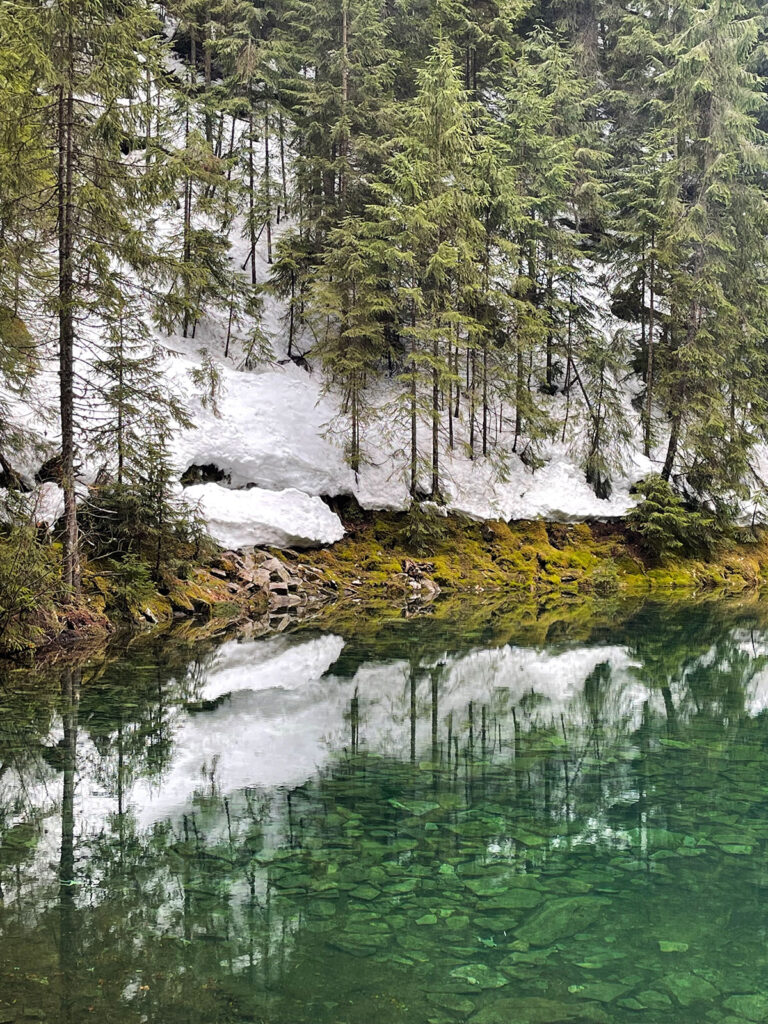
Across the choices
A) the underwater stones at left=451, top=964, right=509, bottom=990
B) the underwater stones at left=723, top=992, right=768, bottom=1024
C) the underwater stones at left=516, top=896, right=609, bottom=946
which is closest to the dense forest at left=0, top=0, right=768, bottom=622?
the underwater stones at left=516, top=896, right=609, bottom=946

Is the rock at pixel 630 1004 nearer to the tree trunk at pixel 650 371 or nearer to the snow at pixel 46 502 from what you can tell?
the snow at pixel 46 502

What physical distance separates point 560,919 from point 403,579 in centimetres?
1656

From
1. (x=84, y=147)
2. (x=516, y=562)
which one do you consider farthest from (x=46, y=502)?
(x=516, y=562)

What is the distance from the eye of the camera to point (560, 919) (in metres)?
4.60

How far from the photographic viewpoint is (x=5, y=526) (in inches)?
533

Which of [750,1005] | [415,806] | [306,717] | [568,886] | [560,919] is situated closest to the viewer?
[750,1005]

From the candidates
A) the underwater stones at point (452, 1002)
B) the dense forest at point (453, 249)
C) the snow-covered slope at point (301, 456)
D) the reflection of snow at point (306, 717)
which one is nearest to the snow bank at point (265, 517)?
the snow-covered slope at point (301, 456)

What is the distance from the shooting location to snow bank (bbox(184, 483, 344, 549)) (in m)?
19.1

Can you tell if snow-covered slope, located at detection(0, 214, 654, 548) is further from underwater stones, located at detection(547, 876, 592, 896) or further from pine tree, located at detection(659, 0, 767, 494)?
underwater stones, located at detection(547, 876, 592, 896)

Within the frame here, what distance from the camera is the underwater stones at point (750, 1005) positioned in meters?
3.72

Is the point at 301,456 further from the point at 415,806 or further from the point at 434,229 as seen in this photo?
the point at 415,806

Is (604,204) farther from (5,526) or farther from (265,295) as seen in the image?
(5,526)

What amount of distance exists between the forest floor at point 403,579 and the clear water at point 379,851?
425cm

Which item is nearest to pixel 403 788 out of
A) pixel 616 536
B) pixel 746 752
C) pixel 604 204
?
pixel 746 752
